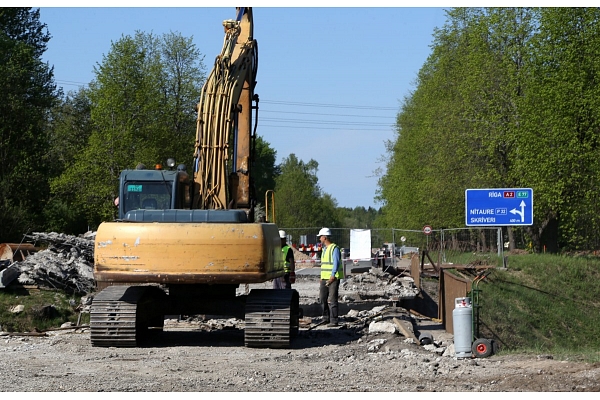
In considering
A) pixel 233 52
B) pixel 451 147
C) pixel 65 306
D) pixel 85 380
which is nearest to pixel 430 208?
pixel 451 147

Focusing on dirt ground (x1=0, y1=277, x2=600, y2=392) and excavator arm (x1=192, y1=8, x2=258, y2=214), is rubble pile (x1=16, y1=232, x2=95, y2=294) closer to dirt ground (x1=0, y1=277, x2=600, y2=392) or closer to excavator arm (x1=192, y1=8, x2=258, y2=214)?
dirt ground (x1=0, y1=277, x2=600, y2=392)

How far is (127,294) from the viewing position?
1425 cm

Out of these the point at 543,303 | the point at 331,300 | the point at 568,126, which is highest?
the point at 568,126

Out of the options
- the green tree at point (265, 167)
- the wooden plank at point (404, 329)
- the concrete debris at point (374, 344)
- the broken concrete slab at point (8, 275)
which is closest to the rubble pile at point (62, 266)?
the broken concrete slab at point (8, 275)

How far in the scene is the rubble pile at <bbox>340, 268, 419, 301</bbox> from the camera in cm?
2461

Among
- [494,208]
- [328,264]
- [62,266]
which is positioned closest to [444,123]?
[494,208]

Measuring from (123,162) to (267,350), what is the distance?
35.4m

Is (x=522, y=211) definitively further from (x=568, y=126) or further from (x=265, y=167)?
(x=265, y=167)

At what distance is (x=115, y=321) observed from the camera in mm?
13875

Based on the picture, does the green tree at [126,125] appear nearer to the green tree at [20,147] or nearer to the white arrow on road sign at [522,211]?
the green tree at [20,147]

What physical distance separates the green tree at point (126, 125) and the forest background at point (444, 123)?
0.08 metres

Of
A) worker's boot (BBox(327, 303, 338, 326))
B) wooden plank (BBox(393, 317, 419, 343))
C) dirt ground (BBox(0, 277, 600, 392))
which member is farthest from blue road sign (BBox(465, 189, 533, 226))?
dirt ground (BBox(0, 277, 600, 392))

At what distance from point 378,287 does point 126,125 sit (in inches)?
930

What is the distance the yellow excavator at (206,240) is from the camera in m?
13.5
